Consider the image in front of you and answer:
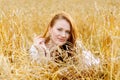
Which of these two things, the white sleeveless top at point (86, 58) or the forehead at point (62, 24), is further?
the forehead at point (62, 24)

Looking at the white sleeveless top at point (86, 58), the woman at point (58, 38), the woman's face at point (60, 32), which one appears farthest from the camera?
the woman's face at point (60, 32)

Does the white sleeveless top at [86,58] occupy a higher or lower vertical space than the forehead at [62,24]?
lower

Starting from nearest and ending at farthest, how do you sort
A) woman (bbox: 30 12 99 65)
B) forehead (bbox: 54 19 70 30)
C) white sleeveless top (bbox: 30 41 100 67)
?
white sleeveless top (bbox: 30 41 100 67) < woman (bbox: 30 12 99 65) < forehead (bbox: 54 19 70 30)

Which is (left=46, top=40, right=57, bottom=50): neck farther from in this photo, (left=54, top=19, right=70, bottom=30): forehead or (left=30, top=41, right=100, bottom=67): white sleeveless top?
(left=30, top=41, right=100, bottom=67): white sleeveless top

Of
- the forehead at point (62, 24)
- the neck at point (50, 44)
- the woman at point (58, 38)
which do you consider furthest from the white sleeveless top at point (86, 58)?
the forehead at point (62, 24)

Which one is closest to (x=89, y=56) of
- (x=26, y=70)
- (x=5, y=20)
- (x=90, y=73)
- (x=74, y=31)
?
(x=90, y=73)

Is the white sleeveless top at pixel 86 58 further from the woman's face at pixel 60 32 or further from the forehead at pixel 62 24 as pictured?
the forehead at pixel 62 24

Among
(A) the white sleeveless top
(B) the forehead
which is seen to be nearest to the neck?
(B) the forehead

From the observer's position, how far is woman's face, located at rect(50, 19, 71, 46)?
7.89ft

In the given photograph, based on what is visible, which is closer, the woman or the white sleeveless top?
the white sleeveless top

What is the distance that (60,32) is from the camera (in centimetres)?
247

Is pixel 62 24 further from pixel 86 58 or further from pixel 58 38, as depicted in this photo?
pixel 86 58

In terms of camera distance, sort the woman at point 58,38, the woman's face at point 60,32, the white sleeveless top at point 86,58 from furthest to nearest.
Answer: the woman's face at point 60,32, the woman at point 58,38, the white sleeveless top at point 86,58

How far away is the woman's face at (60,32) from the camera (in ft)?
7.89
